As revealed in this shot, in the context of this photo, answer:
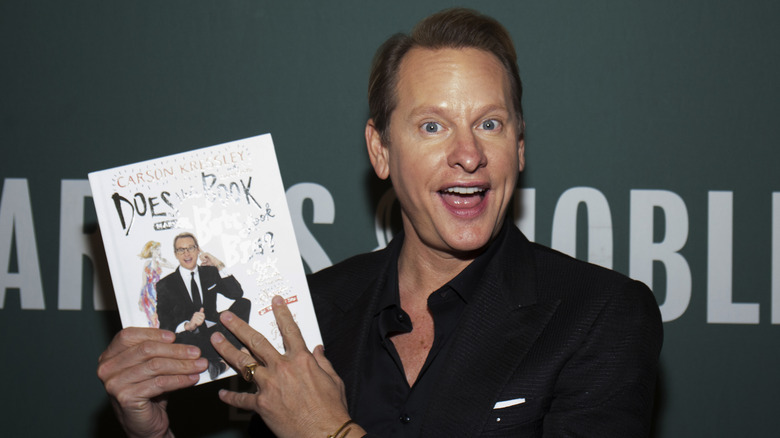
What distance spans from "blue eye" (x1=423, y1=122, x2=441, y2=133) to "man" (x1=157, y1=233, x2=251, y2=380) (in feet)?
1.69

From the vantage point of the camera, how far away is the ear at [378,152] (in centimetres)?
161

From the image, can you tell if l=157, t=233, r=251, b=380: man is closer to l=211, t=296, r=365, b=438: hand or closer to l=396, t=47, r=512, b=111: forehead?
l=211, t=296, r=365, b=438: hand

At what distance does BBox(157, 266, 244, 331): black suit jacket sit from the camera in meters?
1.40

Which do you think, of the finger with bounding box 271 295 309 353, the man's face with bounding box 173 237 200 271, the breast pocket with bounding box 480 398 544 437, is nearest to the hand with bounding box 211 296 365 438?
the finger with bounding box 271 295 309 353

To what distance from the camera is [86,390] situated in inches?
91.4

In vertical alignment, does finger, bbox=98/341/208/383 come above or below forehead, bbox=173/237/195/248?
below

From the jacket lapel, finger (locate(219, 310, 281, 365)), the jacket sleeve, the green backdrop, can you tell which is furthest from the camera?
the green backdrop

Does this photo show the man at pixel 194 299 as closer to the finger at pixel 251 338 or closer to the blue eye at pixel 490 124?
the finger at pixel 251 338

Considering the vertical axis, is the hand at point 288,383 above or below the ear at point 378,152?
below

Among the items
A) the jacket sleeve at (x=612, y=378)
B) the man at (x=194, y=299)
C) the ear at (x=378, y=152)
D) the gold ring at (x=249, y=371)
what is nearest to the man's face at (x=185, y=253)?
the man at (x=194, y=299)

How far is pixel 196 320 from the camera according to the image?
1.41 m

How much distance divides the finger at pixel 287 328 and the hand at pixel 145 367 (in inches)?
6.7

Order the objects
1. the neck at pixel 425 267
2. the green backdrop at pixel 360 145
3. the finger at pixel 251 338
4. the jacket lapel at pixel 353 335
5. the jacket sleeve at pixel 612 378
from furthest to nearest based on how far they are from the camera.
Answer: the green backdrop at pixel 360 145, the neck at pixel 425 267, the jacket lapel at pixel 353 335, the finger at pixel 251 338, the jacket sleeve at pixel 612 378

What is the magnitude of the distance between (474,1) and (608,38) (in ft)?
1.42
